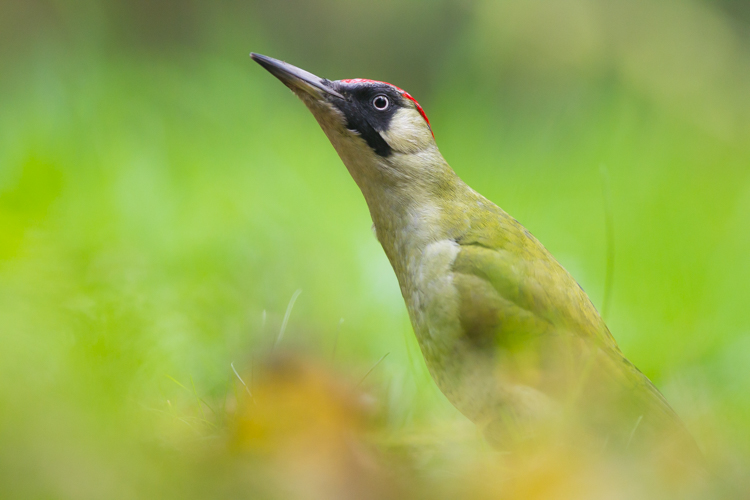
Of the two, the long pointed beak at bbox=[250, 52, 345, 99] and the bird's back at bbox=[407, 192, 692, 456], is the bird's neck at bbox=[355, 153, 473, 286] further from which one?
the long pointed beak at bbox=[250, 52, 345, 99]

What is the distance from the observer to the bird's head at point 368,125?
1067mm

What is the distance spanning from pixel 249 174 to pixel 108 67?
65 centimetres

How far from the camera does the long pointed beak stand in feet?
3.41

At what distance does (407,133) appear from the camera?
1.12m

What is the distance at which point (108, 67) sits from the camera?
2.20 m

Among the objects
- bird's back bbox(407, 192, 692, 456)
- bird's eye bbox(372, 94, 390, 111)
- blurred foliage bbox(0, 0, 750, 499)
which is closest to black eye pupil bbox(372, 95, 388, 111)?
bird's eye bbox(372, 94, 390, 111)

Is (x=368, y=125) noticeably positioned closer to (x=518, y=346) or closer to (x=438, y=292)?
(x=438, y=292)

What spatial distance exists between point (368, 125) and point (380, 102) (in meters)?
0.06

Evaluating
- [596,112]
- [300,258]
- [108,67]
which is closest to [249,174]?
[300,258]

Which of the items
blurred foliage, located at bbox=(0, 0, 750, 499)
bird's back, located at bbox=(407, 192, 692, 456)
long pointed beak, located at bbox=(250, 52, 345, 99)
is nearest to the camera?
blurred foliage, located at bbox=(0, 0, 750, 499)

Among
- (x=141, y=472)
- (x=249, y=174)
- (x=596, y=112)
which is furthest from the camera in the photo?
(x=596, y=112)

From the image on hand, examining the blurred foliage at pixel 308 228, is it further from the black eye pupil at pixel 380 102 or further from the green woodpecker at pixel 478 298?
the black eye pupil at pixel 380 102

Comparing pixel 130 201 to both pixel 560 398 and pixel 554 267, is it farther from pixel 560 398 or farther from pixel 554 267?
pixel 560 398

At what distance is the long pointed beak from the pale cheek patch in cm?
11
